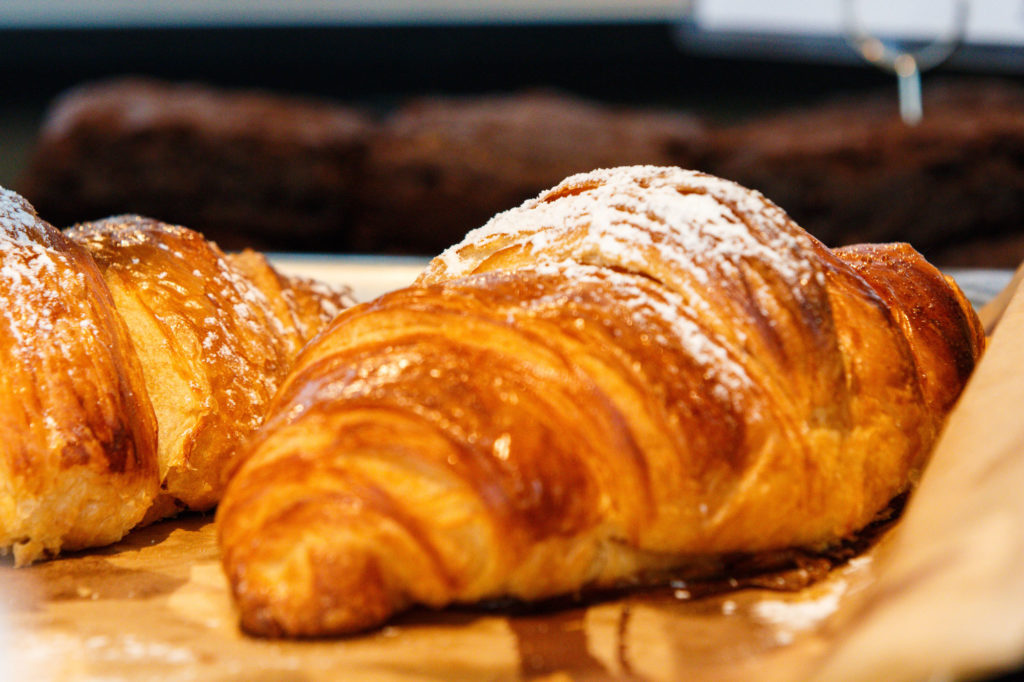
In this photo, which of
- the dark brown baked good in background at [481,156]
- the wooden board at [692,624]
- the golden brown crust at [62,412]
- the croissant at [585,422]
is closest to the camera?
the wooden board at [692,624]

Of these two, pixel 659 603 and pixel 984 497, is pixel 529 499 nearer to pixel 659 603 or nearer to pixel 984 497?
pixel 659 603

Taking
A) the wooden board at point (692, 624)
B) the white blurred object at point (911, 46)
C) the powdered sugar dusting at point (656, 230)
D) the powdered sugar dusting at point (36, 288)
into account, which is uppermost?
the white blurred object at point (911, 46)

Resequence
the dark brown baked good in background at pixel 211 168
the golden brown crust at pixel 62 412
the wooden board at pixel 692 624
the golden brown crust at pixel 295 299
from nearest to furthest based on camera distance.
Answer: the wooden board at pixel 692 624, the golden brown crust at pixel 62 412, the golden brown crust at pixel 295 299, the dark brown baked good in background at pixel 211 168

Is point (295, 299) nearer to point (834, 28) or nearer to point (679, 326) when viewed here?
point (679, 326)

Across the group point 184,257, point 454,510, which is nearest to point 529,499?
point 454,510

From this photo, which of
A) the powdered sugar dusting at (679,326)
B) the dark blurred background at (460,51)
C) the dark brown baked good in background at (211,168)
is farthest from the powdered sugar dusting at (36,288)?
the dark blurred background at (460,51)

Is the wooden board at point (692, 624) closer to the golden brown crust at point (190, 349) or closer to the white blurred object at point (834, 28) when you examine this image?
the golden brown crust at point (190, 349)

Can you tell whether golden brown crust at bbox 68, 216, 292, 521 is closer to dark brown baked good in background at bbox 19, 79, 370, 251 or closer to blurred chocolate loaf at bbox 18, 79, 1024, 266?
blurred chocolate loaf at bbox 18, 79, 1024, 266
